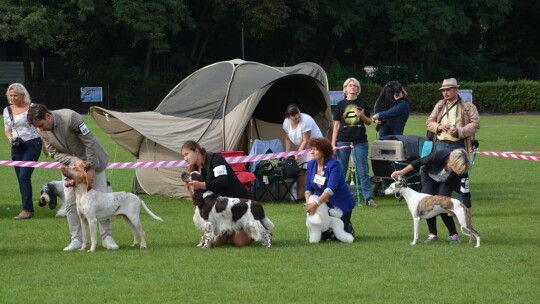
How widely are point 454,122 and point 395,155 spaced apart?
10.6 ft

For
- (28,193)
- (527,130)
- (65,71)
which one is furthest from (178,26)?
(28,193)

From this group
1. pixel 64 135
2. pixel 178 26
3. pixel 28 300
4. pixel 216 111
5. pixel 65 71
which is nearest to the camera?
pixel 28 300

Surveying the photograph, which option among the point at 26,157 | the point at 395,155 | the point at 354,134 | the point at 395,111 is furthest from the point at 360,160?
the point at 26,157

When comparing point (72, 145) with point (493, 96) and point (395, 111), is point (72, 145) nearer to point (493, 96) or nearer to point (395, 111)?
point (395, 111)

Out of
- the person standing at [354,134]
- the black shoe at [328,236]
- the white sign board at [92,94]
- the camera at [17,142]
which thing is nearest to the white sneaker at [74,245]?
the black shoe at [328,236]

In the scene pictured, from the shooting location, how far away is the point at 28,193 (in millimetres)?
11930

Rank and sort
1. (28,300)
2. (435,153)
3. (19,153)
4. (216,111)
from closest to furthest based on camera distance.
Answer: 1. (28,300)
2. (435,153)
3. (19,153)
4. (216,111)

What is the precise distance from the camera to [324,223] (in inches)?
375

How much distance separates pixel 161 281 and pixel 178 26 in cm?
3731

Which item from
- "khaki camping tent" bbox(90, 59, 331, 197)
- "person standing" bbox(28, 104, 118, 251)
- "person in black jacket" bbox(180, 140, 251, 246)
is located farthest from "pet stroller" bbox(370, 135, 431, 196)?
"person standing" bbox(28, 104, 118, 251)

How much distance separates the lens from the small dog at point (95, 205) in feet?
28.9

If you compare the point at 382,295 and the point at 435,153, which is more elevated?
the point at 435,153

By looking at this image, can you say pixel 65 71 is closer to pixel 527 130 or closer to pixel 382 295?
pixel 527 130

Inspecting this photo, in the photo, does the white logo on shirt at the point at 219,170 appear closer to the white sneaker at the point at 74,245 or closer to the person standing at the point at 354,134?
the white sneaker at the point at 74,245
